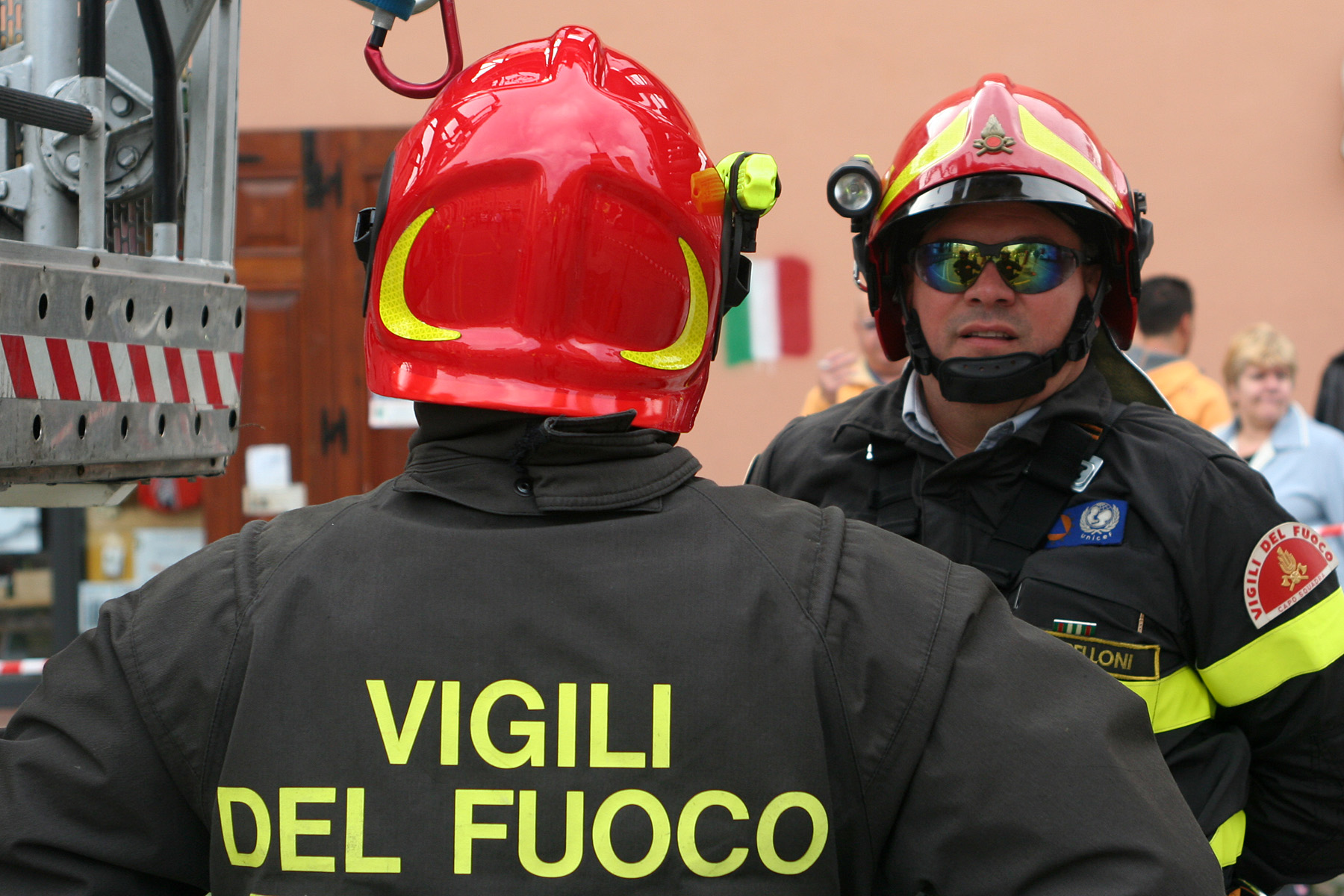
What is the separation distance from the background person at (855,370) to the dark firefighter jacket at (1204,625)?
9.01 ft

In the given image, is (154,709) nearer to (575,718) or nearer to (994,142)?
(575,718)

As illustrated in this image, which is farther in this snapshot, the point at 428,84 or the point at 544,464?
the point at 428,84

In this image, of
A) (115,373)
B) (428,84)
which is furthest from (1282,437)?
(115,373)

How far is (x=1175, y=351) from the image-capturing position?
4801mm

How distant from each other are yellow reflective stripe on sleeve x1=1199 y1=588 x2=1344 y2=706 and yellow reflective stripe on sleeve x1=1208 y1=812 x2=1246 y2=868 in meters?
0.19

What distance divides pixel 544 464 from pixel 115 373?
1.02 meters

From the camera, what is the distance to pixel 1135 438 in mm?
2018

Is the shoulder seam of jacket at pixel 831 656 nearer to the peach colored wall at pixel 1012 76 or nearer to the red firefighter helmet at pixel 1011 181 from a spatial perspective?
the red firefighter helmet at pixel 1011 181

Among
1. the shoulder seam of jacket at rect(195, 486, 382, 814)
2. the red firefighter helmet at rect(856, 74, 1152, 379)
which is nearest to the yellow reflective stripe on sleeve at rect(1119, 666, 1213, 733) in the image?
the red firefighter helmet at rect(856, 74, 1152, 379)

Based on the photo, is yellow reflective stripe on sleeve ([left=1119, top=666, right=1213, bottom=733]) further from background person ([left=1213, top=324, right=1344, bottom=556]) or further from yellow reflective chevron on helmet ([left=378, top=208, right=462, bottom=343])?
background person ([left=1213, top=324, right=1344, bottom=556])

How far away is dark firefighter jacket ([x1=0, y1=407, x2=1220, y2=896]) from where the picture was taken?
1.17 m

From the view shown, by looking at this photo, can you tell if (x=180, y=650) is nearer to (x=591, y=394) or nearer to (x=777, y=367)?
(x=591, y=394)

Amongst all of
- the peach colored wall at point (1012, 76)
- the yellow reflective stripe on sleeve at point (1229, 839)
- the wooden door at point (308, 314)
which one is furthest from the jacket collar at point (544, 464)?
the wooden door at point (308, 314)

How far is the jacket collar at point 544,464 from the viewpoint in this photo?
1269 millimetres
